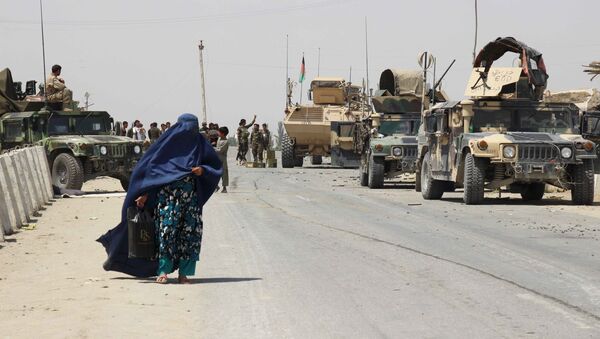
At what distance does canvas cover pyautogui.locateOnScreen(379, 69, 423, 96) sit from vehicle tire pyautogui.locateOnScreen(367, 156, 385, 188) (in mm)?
4538

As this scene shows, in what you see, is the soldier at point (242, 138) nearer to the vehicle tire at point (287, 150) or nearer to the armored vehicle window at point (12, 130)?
the vehicle tire at point (287, 150)

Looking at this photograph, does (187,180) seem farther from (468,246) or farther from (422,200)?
(422,200)

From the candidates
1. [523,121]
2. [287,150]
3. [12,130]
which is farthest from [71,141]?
[287,150]

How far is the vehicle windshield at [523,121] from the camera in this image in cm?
2230

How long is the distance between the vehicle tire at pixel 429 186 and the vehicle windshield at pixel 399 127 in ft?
16.8

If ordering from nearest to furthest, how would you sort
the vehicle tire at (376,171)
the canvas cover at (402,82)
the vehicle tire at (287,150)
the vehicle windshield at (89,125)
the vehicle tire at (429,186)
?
the vehicle tire at (429,186)
the vehicle windshield at (89,125)
the vehicle tire at (376,171)
the canvas cover at (402,82)
the vehicle tire at (287,150)

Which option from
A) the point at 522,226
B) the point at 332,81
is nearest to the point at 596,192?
the point at 522,226

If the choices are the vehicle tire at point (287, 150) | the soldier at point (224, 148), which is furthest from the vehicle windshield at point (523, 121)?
the vehicle tire at point (287, 150)

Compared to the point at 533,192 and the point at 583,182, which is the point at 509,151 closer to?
the point at 583,182

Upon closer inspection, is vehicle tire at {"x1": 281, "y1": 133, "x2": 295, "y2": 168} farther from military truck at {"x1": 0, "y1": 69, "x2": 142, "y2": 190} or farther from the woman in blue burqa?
the woman in blue burqa

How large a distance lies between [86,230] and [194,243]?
22.1 feet

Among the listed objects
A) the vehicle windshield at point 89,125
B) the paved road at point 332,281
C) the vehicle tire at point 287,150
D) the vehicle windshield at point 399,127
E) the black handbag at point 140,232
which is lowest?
the vehicle tire at point 287,150

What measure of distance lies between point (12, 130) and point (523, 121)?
11551mm

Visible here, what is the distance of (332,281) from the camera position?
1055 cm
